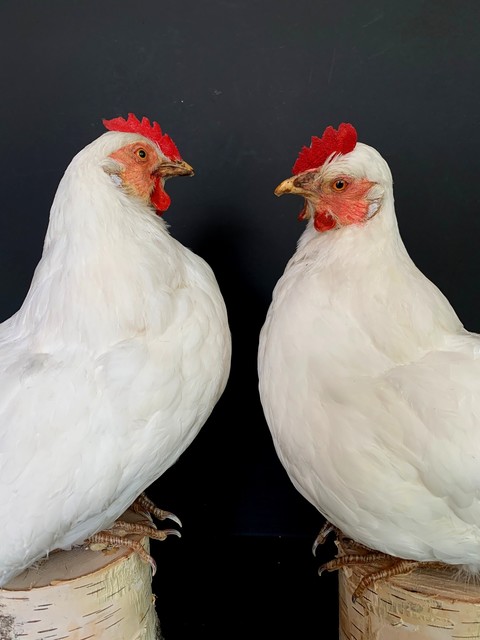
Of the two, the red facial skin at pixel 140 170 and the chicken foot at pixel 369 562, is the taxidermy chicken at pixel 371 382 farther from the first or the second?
the red facial skin at pixel 140 170

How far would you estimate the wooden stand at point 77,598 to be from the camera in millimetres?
1569

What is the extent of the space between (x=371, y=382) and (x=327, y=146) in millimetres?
597

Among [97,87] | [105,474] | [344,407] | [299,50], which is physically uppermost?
[299,50]

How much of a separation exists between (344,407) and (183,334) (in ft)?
1.43

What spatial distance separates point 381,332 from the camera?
1554 millimetres

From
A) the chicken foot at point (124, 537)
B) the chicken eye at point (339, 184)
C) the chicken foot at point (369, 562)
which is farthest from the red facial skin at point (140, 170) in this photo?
the chicken foot at point (369, 562)

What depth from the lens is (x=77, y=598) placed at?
5.23 feet

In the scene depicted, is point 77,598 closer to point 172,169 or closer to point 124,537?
point 124,537

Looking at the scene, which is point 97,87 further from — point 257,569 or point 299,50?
point 257,569

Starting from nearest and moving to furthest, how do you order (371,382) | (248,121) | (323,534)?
(371,382), (323,534), (248,121)

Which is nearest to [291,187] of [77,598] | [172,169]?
[172,169]

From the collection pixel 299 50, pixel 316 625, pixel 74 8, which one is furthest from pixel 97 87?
pixel 316 625

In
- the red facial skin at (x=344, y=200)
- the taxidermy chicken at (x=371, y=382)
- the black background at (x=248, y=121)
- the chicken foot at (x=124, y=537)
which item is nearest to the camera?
the taxidermy chicken at (x=371, y=382)

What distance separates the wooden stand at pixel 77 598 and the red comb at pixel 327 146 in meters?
1.09
